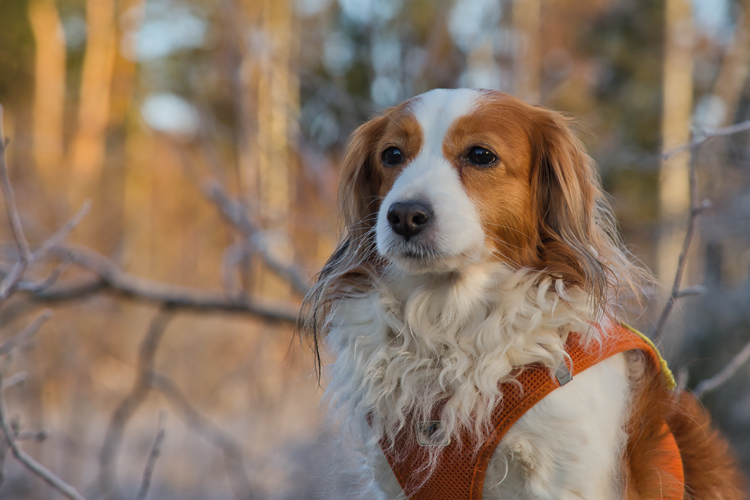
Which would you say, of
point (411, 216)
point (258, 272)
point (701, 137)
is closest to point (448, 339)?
point (411, 216)

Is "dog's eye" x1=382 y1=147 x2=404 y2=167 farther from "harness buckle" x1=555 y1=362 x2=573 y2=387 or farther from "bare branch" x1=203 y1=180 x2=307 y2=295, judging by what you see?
"bare branch" x1=203 y1=180 x2=307 y2=295

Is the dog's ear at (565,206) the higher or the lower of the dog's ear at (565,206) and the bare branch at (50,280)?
the higher

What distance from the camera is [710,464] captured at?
2.18 metres

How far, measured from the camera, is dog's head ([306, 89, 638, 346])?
201 cm

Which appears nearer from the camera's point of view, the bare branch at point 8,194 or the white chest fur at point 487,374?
the white chest fur at point 487,374

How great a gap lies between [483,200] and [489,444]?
79cm

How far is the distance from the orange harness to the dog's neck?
42mm

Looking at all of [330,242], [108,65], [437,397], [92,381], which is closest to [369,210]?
[437,397]

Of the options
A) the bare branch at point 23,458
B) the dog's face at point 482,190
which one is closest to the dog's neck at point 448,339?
the dog's face at point 482,190

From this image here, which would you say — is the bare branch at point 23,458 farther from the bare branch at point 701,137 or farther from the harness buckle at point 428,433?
the bare branch at point 701,137

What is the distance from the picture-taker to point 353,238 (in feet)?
8.13

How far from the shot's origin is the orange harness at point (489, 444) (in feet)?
6.20

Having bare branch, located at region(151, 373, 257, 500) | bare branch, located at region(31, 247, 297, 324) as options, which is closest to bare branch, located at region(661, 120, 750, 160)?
bare branch, located at region(31, 247, 297, 324)

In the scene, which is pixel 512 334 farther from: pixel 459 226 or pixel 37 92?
pixel 37 92
